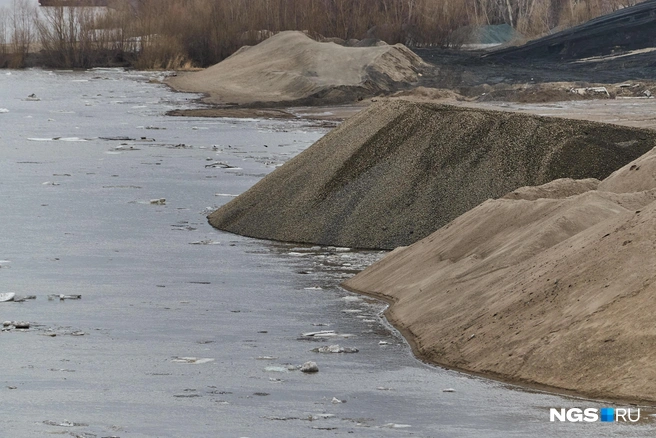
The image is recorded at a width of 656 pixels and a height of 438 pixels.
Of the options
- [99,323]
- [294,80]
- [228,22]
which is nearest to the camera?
[99,323]

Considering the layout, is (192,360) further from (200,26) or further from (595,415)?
(200,26)

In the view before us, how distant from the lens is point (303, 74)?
125 feet

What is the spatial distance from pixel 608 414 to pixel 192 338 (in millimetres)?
2908

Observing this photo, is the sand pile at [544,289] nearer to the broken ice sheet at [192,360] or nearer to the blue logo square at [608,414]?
the blue logo square at [608,414]

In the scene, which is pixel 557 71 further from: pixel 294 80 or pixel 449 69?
pixel 294 80

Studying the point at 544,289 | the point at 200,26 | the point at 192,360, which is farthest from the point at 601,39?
the point at 192,360

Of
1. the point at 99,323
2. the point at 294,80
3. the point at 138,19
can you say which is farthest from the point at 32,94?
the point at 99,323

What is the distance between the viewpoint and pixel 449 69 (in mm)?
40531

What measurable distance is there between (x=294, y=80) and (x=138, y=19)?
19.9 metres

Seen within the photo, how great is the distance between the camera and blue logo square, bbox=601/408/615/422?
5.27 metres

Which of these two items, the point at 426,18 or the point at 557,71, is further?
the point at 426,18

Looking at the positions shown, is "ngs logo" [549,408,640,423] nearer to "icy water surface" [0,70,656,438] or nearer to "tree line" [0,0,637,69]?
"icy water surface" [0,70,656,438]

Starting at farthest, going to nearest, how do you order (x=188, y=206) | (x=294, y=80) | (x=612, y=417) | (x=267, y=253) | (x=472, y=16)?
(x=472, y=16), (x=294, y=80), (x=188, y=206), (x=267, y=253), (x=612, y=417)

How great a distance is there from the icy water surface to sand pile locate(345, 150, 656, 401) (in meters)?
0.22
